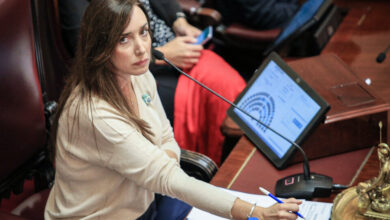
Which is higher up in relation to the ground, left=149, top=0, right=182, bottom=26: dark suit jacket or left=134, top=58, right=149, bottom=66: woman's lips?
left=149, top=0, right=182, bottom=26: dark suit jacket

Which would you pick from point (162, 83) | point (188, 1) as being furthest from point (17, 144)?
point (188, 1)

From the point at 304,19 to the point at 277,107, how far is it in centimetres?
63

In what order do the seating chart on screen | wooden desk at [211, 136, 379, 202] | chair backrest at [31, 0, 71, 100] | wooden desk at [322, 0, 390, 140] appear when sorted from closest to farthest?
wooden desk at [211, 136, 379, 202] < the seating chart on screen < wooden desk at [322, 0, 390, 140] < chair backrest at [31, 0, 71, 100]

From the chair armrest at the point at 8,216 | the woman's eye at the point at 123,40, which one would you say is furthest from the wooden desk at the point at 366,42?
the chair armrest at the point at 8,216

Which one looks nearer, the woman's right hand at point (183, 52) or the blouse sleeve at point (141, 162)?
the blouse sleeve at point (141, 162)

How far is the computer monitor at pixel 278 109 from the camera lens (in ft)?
4.37

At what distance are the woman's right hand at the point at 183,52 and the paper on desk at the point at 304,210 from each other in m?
0.79

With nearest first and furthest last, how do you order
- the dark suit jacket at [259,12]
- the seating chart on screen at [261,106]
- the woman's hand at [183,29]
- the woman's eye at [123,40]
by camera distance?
the woman's eye at [123,40] → the seating chart on screen at [261,106] → the woman's hand at [183,29] → the dark suit jacket at [259,12]

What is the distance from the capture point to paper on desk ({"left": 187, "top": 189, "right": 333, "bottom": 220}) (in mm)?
1199

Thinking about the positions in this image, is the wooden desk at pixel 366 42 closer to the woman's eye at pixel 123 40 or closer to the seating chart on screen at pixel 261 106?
the seating chart on screen at pixel 261 106

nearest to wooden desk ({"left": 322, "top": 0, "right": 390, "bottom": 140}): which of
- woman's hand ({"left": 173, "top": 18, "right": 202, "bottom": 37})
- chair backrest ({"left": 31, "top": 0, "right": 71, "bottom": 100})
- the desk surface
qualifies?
the desk surface

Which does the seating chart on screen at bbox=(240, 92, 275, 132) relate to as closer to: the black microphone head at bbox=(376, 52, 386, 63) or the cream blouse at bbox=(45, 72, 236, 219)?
the cream blouse at bbox=(45, 72, 236, 219)

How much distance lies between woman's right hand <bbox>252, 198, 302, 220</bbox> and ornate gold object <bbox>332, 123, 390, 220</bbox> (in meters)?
0.12

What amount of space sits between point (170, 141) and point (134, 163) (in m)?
0.36
